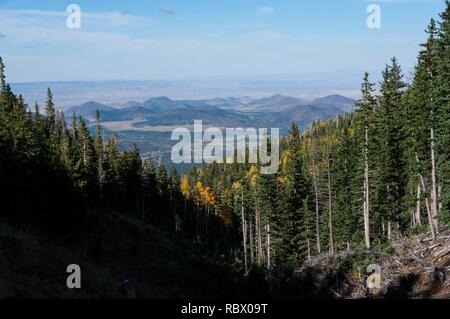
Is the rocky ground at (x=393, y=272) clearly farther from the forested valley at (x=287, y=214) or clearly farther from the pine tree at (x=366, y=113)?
the pine tree at (x=366, y=113)

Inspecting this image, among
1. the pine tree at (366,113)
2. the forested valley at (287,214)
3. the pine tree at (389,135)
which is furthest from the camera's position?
the pine tree at (389,135)

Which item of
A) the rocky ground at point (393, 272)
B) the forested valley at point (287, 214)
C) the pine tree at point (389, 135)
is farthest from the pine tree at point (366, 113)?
the rocky ground at point (393, 272)

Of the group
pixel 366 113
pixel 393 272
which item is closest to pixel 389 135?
pixel 366 113

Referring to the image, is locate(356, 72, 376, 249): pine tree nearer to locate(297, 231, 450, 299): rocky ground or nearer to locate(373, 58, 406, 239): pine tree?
locate(373, 58, 406, 239): pine tree

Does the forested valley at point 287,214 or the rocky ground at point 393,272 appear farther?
the forested valley at point 287,214

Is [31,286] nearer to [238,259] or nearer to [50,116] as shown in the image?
[238,259]

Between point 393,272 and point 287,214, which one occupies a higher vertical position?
point 393,272

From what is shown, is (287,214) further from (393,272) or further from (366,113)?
(393,272)

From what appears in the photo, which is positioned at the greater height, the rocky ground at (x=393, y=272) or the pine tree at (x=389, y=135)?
the pine tree at (x=389, y=135)
